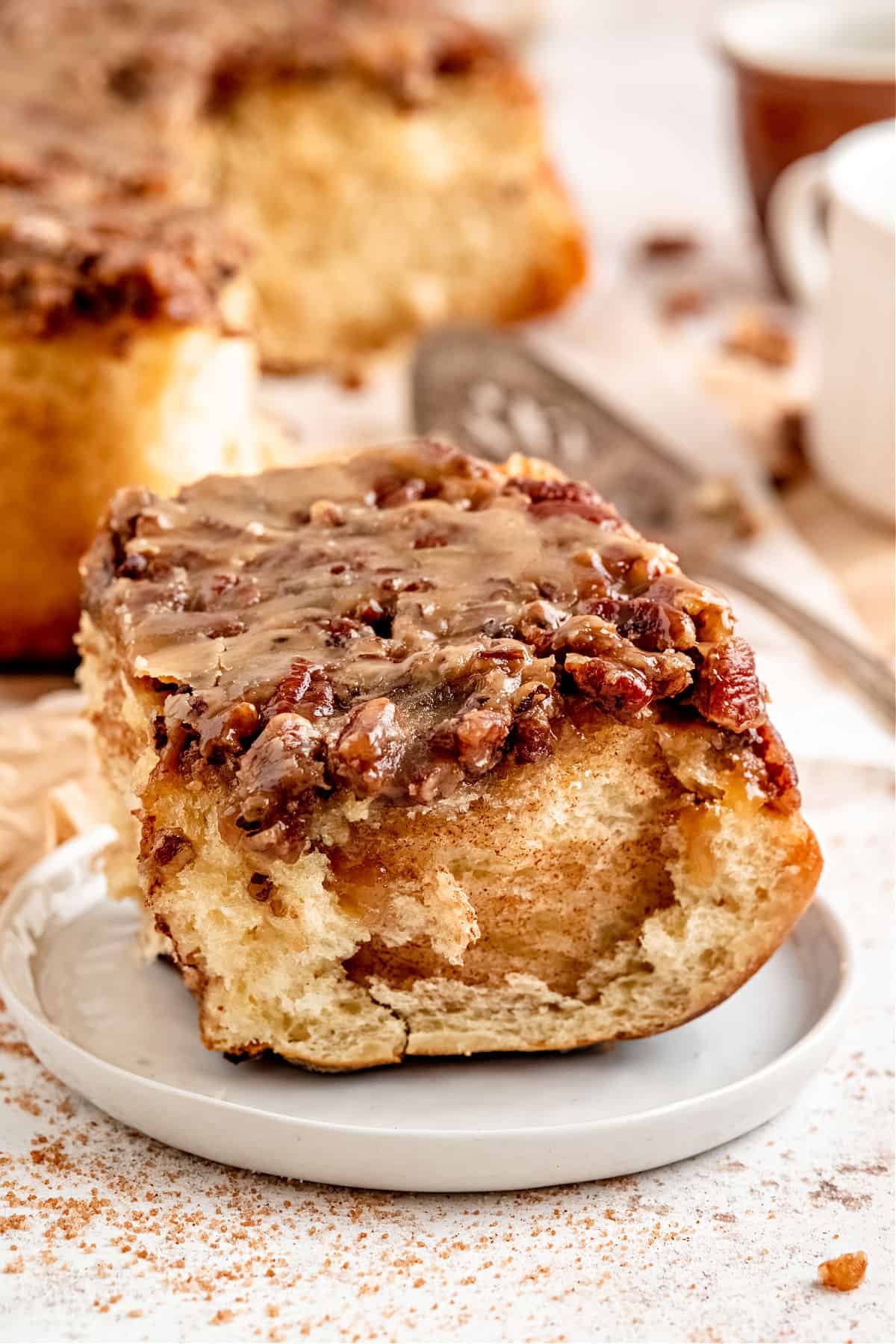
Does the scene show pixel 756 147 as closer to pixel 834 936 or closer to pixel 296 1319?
pixel 834 936

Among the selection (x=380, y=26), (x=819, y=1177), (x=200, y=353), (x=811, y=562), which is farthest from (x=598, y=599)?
(x=380, y=26)

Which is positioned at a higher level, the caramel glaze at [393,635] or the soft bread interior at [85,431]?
the caramel glaze at [393,635]

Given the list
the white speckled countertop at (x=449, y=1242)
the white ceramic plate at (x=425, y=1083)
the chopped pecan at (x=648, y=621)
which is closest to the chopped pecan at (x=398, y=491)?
the chopped pecan at (x=648, y=621)

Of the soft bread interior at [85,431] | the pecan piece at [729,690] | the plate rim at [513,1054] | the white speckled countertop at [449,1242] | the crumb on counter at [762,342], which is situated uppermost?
the pecan piece at [729,690]

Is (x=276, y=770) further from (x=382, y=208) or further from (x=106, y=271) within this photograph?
(x=382, y=208)

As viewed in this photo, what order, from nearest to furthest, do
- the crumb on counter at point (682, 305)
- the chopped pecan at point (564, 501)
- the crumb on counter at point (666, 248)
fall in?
1. the chopped pecan at point (564, 501)
2. the crumb on counter at point (682, 305)
3. the crumb on counter at point (666, 248)

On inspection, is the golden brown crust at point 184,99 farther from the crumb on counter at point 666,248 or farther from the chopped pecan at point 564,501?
the chopped pecan at point 564,501
